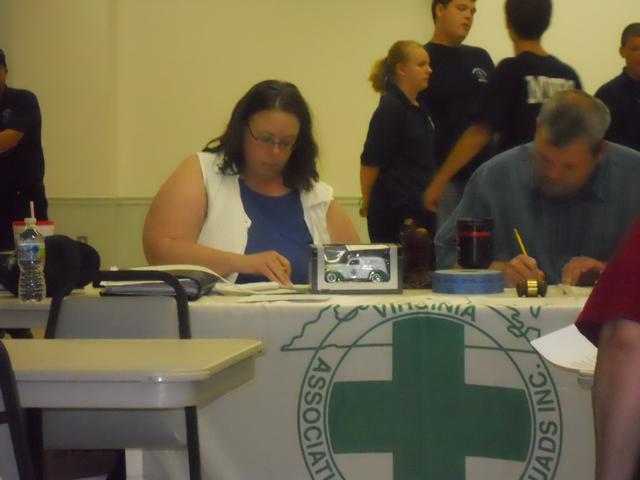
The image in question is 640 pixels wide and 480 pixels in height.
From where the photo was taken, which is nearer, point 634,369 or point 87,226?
point 634,369

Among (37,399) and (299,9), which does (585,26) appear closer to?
(299,9)

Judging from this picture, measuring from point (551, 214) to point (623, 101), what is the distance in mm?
1177

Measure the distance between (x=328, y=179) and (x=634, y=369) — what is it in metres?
3.92

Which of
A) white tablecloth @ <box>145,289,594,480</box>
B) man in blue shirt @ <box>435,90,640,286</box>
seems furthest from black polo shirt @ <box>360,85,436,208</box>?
white tablecloth @ <box>145,289,594,480</box>

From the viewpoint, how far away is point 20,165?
15.8 ft

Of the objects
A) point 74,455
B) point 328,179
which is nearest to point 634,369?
point 74,455

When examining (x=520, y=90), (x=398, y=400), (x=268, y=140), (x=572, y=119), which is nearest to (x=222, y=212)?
(x=268, y=140)

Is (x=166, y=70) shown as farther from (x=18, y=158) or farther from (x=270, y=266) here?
(x=270, y=266)

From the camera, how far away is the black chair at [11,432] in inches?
49.4

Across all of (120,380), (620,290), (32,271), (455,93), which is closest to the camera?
(620,290)

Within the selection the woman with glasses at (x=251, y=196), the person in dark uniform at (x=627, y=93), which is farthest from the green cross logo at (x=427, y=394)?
the person in dark uniform at (x=627, y=93)

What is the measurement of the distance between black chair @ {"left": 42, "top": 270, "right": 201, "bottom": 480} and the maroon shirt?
871mm

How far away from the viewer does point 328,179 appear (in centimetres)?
501

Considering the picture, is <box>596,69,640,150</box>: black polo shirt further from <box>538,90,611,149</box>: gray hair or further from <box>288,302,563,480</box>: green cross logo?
<box>288,302,563,480</box>: green cross logo
